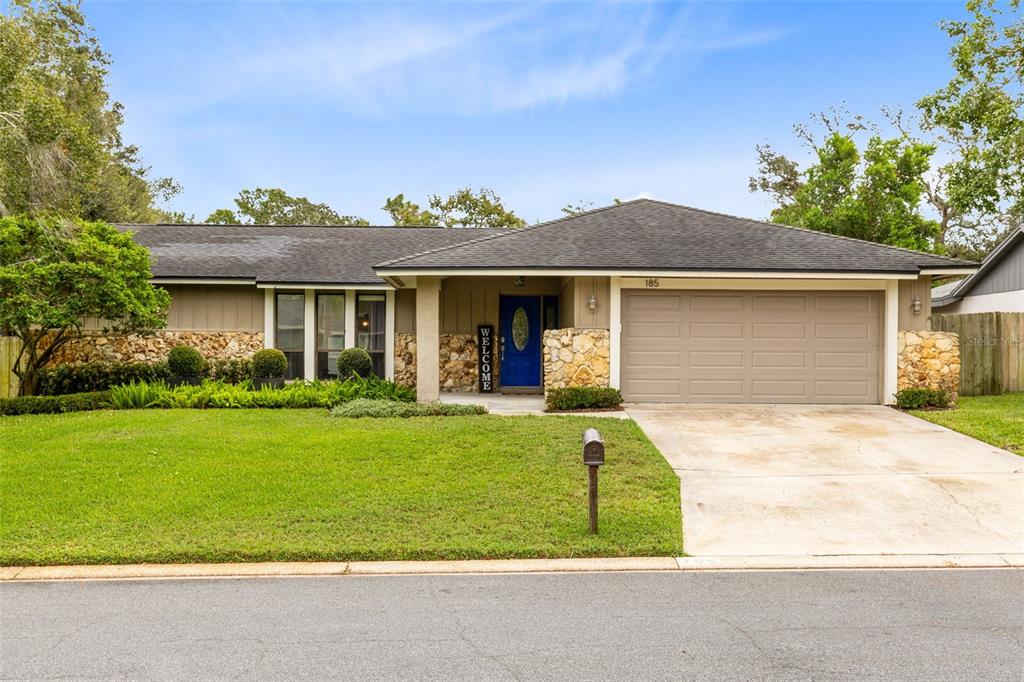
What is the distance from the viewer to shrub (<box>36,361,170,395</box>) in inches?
539

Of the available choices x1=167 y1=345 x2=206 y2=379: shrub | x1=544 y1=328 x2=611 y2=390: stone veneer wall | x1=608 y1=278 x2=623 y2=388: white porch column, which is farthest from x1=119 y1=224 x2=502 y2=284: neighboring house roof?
x1=608 y1=278 x2=623 y2=388: white porch column

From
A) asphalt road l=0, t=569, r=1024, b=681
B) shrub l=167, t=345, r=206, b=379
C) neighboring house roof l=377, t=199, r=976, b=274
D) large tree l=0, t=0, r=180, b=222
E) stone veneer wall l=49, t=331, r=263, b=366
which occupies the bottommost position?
asphalt road l=0, t=569, r=1024, b=681

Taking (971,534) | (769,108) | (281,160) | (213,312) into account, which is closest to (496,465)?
(971,534)

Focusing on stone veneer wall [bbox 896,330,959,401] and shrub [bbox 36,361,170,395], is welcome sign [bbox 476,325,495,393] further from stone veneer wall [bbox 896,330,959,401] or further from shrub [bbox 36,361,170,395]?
stone veneer wall [bbox 896,330,959,401]

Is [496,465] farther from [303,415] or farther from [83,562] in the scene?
[303,415]

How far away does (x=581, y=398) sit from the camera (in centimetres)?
1189

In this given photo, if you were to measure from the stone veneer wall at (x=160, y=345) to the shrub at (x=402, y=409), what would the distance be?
4.61m

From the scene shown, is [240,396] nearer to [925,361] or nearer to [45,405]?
[45,405]

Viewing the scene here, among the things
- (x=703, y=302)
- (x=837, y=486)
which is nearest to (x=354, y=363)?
(x=703, y=302)

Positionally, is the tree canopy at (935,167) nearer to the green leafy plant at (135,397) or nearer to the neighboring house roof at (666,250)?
the neighboring house roof at (666,250)

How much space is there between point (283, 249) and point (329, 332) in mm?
3042

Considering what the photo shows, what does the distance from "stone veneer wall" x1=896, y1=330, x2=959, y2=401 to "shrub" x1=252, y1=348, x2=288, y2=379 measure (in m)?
11.9

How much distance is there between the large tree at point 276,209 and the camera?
140 feet

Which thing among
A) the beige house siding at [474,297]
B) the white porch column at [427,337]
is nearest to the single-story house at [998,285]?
the beige house siding at [474,297]
